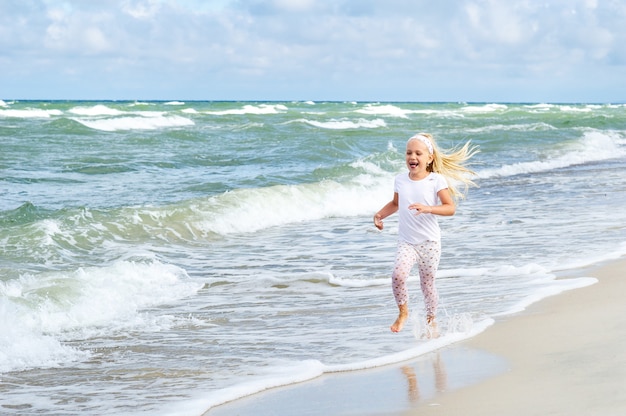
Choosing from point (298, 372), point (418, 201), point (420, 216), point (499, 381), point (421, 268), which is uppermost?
point (418, 201)

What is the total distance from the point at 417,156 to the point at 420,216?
1.35 feet

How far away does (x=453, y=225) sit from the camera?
12188 mm

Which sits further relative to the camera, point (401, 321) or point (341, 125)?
point (341, 125)

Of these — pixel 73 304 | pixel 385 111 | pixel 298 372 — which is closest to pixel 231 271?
pixel 73 304

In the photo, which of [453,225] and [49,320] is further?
[453,225]

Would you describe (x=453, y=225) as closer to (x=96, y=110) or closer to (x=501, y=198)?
(x=501, y=198)

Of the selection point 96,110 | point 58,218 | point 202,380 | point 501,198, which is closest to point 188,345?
point 202,380

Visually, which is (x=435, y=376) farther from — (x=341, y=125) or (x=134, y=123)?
(x=134, y=123)

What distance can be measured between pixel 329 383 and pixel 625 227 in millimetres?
7077

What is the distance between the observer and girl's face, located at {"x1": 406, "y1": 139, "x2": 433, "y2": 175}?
5.88m

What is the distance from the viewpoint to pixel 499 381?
4.69m

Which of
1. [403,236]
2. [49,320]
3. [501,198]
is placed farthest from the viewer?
[501,198]

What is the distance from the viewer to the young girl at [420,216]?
19.4 ft

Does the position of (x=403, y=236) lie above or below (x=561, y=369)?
above
